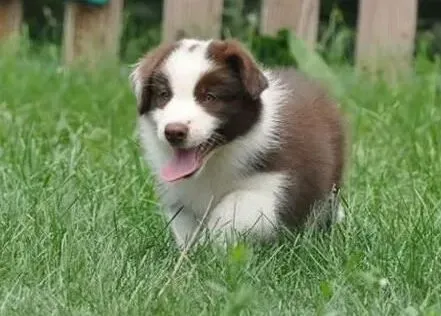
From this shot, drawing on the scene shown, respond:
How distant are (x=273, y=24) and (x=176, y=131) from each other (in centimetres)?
440

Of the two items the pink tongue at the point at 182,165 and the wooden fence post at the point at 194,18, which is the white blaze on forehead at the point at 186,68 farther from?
the wooden fence post at the point at 194,18

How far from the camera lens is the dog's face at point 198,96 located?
4633mm

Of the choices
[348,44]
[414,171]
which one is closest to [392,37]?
[348,44]

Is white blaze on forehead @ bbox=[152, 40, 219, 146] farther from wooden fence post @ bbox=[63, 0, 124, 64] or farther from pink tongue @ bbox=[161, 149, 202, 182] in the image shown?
wooden fence post @ bbox=[63, 0, 124, 64]

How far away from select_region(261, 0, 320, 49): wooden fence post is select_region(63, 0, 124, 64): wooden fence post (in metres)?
0.94

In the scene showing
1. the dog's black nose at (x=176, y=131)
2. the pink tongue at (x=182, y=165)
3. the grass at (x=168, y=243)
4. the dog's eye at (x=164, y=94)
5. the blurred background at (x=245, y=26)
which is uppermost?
the dog's eye at (x=164, y=94)

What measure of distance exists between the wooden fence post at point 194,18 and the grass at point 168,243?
1.96 meters

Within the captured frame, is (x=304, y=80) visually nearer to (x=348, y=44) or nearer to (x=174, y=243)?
(x=174, y=243)

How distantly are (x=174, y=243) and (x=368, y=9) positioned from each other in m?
4.18

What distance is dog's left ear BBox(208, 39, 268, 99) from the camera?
474 cm

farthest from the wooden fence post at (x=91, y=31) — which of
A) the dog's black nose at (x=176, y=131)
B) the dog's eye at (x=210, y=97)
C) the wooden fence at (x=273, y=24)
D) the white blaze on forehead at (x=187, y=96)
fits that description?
the dog's black nose at (x=176, y=131)

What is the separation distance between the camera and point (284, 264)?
461 cm

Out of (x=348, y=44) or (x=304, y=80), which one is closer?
(x=304, y=80)

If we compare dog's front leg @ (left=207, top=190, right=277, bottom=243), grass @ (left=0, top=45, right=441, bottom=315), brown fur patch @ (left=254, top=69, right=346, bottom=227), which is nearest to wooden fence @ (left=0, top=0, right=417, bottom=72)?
grass @ (left=0, top=45, right=441, bottom=315)
